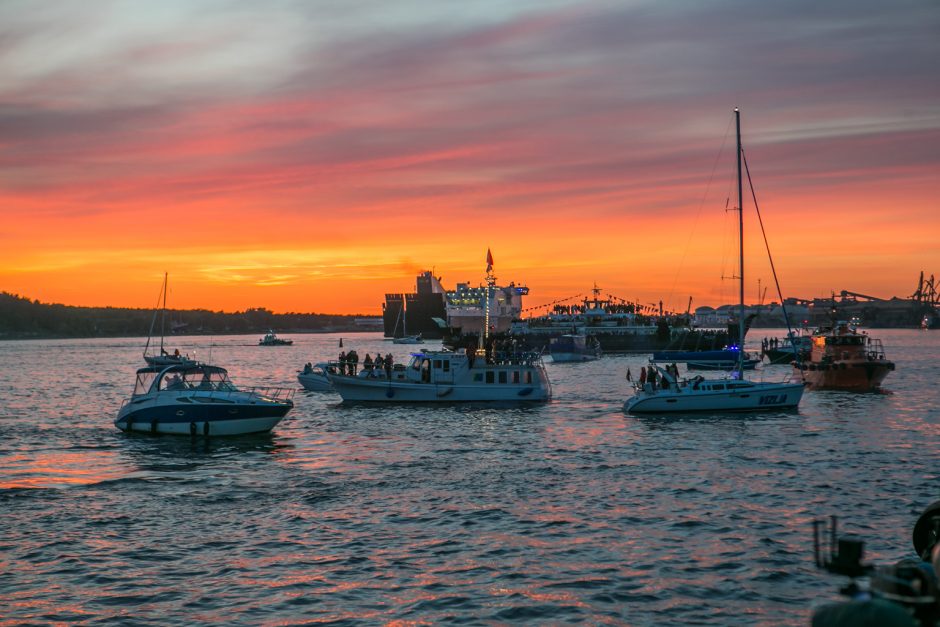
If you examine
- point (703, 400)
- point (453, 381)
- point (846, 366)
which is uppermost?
point (846, 366)

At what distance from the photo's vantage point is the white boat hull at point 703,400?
51812 mm

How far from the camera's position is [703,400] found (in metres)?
51.7

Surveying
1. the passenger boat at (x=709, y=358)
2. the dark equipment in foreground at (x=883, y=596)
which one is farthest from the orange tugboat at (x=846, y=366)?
the dark equipment in foreground at (x=883, y=596)

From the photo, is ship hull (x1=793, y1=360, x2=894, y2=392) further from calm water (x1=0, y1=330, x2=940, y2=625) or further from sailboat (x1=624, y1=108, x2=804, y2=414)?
calm water (x1=0, y1=330, x2=940, y2=625)

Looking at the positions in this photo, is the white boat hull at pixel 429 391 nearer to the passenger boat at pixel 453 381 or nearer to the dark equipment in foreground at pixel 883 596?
the passenger boat at pixel 453 381

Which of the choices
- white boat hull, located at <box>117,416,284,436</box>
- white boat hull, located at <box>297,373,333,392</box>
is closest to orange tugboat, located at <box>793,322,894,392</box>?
white boat hull, located at <box>297,373,333,392</box>

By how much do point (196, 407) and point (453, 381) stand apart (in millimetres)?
21515

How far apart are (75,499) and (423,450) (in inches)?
620

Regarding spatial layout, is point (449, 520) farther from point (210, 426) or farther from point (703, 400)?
point (703, 400)

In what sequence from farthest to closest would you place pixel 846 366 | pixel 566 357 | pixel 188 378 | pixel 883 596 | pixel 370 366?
pixel 566 357 < pixel 846 366 < pixel 370 366 < pixel 188 378 < pixel 883 596

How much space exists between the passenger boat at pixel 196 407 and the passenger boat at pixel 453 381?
16.6 m

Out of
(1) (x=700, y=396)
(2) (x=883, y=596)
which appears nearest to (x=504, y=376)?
(1) (x=700, y=396)

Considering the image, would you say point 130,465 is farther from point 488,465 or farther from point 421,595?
point 421,595

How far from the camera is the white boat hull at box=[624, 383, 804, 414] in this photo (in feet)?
170
